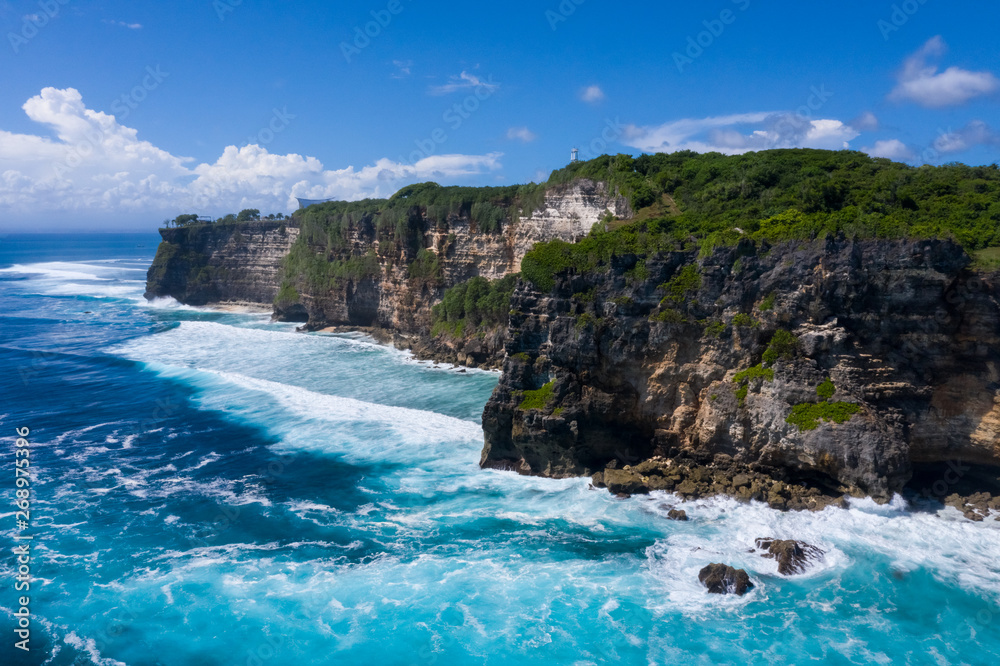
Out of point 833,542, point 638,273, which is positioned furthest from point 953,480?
point 638,273

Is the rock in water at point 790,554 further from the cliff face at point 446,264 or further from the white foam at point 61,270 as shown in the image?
the white foam at point 61,270

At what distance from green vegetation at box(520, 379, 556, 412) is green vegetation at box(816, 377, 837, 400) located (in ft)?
39.7

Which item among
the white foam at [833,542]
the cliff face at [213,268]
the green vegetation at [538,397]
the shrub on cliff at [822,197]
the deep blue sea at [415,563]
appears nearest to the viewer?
the deep blue sea at [415,563]

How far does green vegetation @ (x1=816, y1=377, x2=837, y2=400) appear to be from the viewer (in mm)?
26828

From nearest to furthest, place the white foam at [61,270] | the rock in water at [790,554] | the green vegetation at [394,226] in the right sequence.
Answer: the rock in water at [790,554], the green vegetation at [394,226], the white foam at [61,270]

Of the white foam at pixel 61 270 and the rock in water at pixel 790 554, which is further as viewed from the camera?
the white foam at pixel 61 270

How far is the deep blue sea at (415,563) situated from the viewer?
20312mm

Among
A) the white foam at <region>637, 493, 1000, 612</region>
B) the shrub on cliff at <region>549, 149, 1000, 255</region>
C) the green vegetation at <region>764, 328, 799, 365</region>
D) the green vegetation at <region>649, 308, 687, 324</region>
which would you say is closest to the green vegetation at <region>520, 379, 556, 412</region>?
the green vegetation at <region>649, 308, 687, 324</region>

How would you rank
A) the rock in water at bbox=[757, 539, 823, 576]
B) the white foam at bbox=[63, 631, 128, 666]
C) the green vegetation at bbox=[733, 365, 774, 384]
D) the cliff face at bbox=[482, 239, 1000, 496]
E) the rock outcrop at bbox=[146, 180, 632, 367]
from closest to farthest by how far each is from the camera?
the white foam at bbox=[63, 631, 128, 666]
the rock in water at bbox=[757, 539, 823, 576]
the cliff face at bbox=[482, 239, 1000, 496]
the green vegetation at bbox=[733, 365, 774, 384]
the rock outcrop at bbox=[146, 180, 632, 367]

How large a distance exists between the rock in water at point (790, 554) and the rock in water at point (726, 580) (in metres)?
1.63

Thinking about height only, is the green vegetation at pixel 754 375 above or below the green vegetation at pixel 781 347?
below

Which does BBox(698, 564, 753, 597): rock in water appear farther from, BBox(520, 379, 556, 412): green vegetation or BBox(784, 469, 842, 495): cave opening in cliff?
BBox(520, 379, 556, 412): green vegetation

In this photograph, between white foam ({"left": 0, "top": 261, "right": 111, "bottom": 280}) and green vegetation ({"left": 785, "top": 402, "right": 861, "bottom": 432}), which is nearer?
green vegetation ({"left": 785, "top": 402, "right": 861, "bottom": 432})

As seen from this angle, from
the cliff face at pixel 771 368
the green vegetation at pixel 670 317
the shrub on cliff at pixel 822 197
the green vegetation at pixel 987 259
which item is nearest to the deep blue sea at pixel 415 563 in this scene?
the cliff face at pixel 771 368
